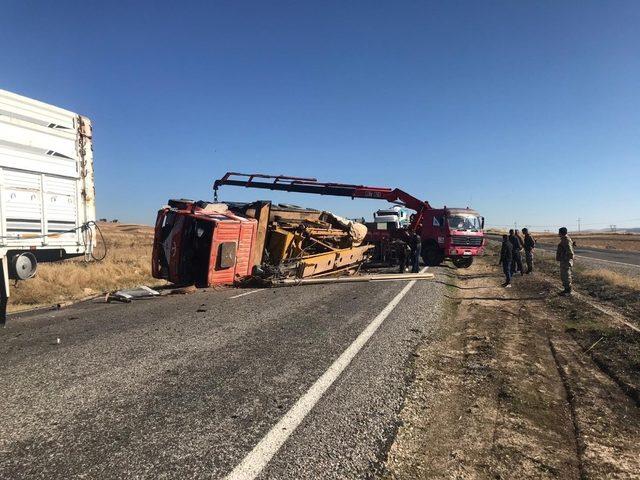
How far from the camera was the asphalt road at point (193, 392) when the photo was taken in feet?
10.1

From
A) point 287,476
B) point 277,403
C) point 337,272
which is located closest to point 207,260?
point 337,272

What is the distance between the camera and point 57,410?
152 inches

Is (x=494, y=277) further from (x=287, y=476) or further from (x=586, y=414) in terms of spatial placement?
(x=287, y=476)

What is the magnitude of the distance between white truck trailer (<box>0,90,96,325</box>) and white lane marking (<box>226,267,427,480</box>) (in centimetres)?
706

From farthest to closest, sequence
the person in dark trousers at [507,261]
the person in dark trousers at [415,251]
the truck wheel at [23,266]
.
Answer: the person in dark trousers at [415,251], the person in dark trousers at [507,261], the truck wheel at [23,266]

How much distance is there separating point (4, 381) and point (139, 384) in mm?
1462

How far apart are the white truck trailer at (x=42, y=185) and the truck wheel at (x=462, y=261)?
15.7 m

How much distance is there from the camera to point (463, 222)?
66.4ft

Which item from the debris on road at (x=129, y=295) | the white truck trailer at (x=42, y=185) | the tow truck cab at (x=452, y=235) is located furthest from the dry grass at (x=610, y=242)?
the white truck trailer at (x=42, y=185)

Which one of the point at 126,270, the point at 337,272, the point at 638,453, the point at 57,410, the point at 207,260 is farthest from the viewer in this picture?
the point at 126,270

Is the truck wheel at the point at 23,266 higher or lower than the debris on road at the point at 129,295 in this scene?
higher

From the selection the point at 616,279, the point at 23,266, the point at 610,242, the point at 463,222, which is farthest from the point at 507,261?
the point at 610,242

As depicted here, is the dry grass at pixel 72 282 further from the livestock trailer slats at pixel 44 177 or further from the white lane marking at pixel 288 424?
the white lane marking at pixel 288 424

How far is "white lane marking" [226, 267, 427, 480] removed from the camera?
9.69ft
